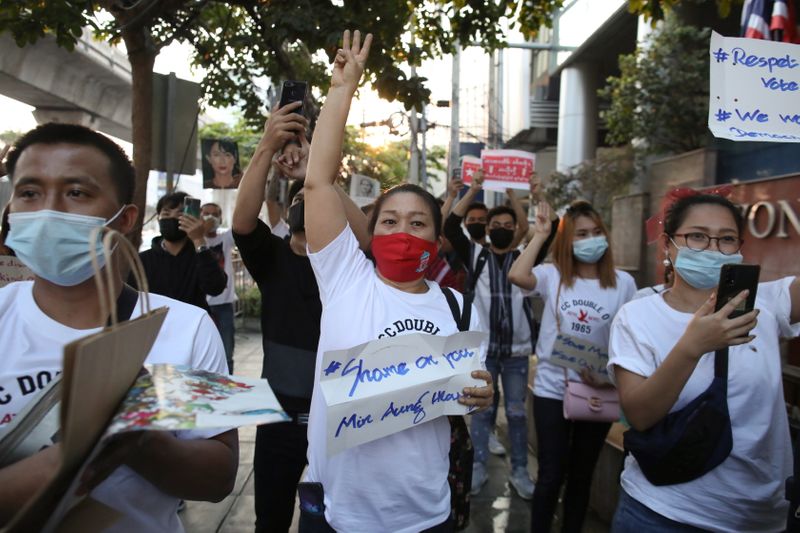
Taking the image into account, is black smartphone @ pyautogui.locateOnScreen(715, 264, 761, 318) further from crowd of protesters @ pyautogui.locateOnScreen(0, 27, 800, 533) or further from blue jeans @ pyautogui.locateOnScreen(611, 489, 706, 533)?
blue jeans @ pyautogui.locateOnScreen(611, 489, 706, 533)

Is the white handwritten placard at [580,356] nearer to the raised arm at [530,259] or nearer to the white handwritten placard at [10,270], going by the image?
the raised arm at [530,259]

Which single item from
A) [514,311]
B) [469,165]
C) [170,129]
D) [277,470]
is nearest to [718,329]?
[277,470]

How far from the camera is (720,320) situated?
1699 millimetres

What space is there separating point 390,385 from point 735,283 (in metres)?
1.09

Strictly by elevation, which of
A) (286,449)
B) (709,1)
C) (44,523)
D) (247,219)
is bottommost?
(286,449)

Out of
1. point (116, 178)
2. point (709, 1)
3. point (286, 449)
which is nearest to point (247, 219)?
point (116, 178)

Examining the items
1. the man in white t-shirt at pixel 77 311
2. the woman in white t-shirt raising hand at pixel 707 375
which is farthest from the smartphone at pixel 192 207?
the woman in white t-shirt raising hand at pixel 707 375

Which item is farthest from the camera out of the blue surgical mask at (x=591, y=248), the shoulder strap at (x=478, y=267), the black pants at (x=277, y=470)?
the shoulder strap at (x=478, y=267)

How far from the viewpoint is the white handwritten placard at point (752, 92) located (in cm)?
230

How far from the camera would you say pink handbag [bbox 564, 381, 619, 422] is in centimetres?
303

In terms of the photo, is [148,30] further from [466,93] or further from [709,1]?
[466,93]

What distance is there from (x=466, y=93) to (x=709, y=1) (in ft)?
107

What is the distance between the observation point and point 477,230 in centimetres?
527

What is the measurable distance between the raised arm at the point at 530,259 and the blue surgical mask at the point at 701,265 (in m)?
1.32
